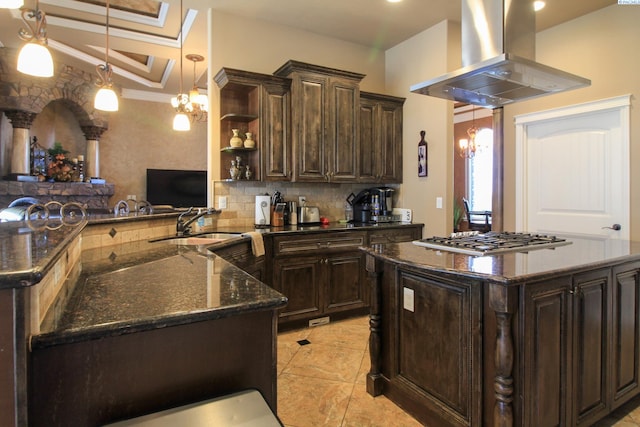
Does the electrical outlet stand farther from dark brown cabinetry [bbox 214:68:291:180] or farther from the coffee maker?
the coffee maker

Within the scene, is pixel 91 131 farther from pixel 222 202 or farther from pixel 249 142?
pixel 249 142

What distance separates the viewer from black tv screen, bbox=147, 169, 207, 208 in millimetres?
7240

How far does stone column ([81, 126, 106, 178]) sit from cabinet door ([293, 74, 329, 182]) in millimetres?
4875

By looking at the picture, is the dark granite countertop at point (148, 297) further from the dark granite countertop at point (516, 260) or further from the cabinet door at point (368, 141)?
the cabinet door at point (368, 141)

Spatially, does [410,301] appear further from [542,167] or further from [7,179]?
[7,179]

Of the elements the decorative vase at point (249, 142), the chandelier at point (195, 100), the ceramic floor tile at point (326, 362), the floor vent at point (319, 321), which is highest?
the chandelier at point (195, 100)

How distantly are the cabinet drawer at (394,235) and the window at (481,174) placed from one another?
478cm

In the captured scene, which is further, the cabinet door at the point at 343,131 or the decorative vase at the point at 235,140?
the cabinet door at the point at 343,131

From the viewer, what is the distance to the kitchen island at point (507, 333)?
1.61 m

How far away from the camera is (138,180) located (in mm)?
7309

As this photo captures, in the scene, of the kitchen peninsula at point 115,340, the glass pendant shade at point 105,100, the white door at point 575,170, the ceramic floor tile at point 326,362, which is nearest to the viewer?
the kitchen peninsula at point 115,340

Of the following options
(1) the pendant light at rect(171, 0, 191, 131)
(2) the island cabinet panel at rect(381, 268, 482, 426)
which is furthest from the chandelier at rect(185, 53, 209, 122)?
(2) the island cabinet panel at rect(381, 268, 482, 426)

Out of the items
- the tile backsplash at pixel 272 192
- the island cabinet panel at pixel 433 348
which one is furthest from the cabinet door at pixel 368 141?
the island cabinet panel at pixel 433 348

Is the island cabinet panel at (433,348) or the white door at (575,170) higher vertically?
the white door at (575,170)
